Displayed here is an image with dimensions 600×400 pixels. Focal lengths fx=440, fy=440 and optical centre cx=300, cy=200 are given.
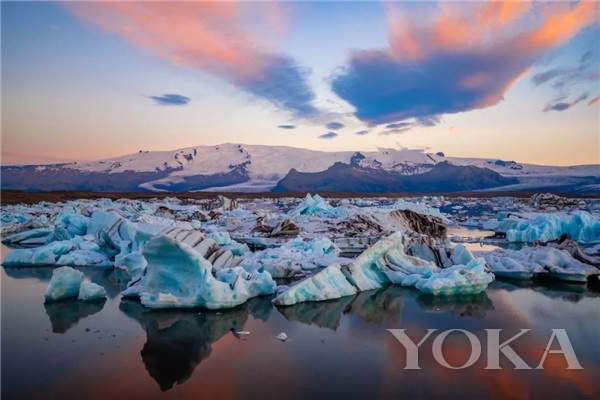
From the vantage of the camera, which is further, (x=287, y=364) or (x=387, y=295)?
(x=387, y=295)

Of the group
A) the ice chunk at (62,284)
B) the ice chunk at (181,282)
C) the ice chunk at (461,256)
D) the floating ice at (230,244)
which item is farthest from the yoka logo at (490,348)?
the floating ice at (230,244)

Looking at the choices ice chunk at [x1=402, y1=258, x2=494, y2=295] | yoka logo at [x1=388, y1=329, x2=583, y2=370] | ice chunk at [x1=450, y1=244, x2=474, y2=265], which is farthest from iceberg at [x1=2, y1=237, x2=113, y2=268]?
ice chunk at [x1=450, y1=244, x2=474, y2=265]

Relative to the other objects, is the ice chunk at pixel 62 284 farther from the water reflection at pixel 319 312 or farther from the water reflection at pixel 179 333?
the water reflection at pixel 319 312

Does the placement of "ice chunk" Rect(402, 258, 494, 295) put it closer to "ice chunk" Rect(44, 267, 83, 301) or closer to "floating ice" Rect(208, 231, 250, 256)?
"floating ice" Rect(208, 231, 250, 256)

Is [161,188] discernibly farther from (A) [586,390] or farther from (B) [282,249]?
(A) [586,390]

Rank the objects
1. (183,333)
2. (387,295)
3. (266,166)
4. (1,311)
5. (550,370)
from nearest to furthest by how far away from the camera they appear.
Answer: (550,370)
(183,333)
(1,311)
(387,295)
(266,166)

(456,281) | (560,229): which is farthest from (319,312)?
(560,229)

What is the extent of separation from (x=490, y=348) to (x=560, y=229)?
10357mm

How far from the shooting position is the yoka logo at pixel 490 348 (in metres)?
4.36

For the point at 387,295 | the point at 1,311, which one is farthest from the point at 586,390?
the point at 1,311

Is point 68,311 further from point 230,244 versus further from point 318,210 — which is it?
point 318,210

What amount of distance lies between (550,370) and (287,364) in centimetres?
252

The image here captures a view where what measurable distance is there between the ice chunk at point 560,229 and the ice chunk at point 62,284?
1191 cm

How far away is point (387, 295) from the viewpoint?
7125 millimetres
